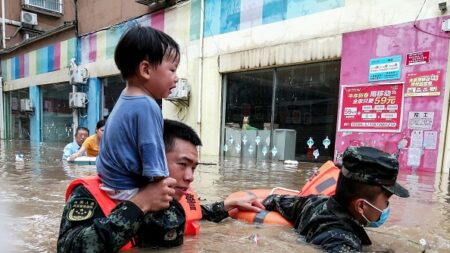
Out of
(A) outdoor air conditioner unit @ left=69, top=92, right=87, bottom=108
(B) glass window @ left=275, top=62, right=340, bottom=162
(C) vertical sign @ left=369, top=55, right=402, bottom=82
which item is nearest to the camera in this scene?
(C) vertical sign @ left=369, top=55, right=402, bottom=82

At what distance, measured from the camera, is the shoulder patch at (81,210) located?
1471 millimetres

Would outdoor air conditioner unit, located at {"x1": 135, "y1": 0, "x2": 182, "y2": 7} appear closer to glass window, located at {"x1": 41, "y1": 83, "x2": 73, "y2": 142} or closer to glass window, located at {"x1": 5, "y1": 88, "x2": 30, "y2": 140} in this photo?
glass window, located at {"x1": 41, "y1": 83, "x2": 73, "y2": 142}

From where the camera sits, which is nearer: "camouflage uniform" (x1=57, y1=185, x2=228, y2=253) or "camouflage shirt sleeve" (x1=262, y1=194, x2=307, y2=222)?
"camouflage uniform" (x1=57, y1=185, x2=228, y2=253)

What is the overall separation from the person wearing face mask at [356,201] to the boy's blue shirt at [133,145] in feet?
2.92

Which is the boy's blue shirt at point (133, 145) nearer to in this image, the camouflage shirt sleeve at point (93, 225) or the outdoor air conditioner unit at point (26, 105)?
the camouflage shirt sleeve at point (93, 225)

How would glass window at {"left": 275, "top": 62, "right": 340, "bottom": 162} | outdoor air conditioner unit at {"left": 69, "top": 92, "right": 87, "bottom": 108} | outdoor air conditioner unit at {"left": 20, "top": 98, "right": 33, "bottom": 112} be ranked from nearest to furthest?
glass window at {"left": 275, "top": 62, "right": 340, "bottom": 162} < outdoor air conditioner unit at {"left": 69, "top": 92, "right": 87, "bottom": 108} < outdoor air conditioner unit at {"left": 20, "top": 98, "right": 33, "bottom": 112}

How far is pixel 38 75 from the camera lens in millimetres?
16484

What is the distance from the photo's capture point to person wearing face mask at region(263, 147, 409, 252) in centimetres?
173

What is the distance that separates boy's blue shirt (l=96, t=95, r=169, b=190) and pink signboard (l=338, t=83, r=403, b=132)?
19.6 feet

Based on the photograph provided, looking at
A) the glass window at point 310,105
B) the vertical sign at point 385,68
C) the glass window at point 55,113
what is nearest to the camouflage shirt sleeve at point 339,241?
the vertical sign at point 385,68

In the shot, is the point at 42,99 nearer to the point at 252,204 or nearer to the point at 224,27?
the point at 224,27

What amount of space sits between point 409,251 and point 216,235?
111 centimetres

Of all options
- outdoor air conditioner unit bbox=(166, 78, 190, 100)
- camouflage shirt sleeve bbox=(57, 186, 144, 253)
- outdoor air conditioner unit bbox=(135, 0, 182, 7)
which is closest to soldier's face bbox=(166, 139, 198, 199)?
camouflage shirt sleeve bbox=(57, 186, 144, 253)

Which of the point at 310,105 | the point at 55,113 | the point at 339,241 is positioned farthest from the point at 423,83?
the point at 55,113
